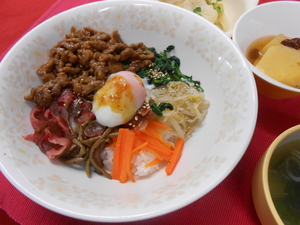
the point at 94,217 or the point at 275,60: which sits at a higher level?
the point at 275,60

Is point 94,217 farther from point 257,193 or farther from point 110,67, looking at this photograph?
point 110,67

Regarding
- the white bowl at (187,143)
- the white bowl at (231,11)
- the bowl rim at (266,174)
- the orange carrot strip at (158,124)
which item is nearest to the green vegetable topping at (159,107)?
the orange carrot strip at (158,124)

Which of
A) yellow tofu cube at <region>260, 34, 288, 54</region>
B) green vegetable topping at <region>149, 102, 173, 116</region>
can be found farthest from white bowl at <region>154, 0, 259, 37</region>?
green vegetable topping at <region>149, 102, 173, 116</region>

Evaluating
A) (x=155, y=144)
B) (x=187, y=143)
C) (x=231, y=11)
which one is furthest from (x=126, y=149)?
(x=231, y=11)

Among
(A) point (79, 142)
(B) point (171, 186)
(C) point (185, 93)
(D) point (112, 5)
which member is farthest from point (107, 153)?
(D) point (112, 5)

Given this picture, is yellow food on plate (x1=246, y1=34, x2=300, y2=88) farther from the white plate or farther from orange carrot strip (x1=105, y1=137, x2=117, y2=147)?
orange carrot strip (x1=105, y1=137, x2=117, y2=147)

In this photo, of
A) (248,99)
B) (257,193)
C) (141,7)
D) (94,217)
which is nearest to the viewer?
(94,217)
